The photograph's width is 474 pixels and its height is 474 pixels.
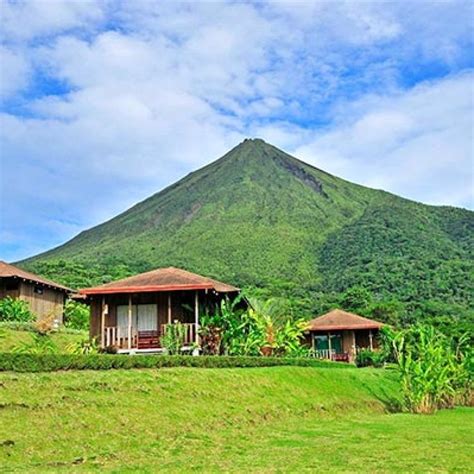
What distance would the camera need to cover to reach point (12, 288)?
29.9m

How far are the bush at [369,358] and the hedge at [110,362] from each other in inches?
509

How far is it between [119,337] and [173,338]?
2999 mm

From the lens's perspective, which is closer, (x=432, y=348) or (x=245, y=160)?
(x=432, y=348)

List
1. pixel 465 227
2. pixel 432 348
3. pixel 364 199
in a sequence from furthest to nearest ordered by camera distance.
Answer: pixel 364 199 < pixel 465 227 < pixel 432 348

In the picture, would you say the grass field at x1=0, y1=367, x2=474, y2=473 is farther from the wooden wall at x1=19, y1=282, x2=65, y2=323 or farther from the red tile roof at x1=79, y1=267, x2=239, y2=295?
the wooden wall at x1=19, y1=282, x2=65, y2=323

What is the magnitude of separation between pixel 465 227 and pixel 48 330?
256 feet

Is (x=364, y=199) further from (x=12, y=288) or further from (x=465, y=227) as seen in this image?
(x=12, y=288)

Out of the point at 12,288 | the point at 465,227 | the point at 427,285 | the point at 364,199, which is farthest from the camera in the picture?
the point at 364,199

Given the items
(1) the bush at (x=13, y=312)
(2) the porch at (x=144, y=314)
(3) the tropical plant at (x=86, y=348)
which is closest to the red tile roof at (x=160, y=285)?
(2) the porch at (x=144, y=314)

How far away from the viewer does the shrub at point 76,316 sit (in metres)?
35.0

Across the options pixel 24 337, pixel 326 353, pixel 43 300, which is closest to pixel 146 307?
pixel 24 337

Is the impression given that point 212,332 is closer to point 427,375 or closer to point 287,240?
point 427,375

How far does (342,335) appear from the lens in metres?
36.8

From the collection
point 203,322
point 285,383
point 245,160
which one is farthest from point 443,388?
point 245,160
